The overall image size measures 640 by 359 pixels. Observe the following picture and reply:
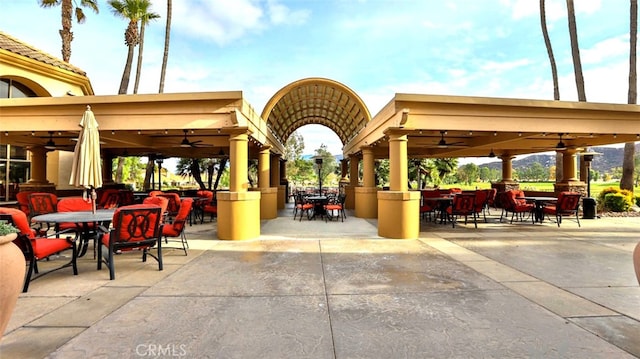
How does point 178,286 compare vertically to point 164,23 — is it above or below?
below

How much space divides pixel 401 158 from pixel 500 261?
332 cm

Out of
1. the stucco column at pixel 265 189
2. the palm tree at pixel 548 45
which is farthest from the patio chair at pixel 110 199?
the palm tree at pixel 548 45

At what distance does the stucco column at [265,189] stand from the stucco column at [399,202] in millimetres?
5183

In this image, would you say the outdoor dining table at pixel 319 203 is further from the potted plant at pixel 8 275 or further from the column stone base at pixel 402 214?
the potted plant at pixel 8 275

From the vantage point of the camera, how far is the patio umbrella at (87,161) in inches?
210

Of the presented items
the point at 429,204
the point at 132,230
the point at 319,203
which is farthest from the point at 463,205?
the point at 132,230

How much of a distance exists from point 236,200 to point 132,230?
2.84 m

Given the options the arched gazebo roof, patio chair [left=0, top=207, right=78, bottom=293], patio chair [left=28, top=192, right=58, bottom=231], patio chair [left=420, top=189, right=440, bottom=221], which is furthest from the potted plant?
patio chair [left=420, top=189, right=440, bottom=221]

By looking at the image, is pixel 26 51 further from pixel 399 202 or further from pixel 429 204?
pixel 429 204

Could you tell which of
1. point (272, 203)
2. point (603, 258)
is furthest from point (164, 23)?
point (603, 258)

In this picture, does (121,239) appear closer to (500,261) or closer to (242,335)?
(242,335)

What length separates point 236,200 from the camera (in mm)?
7547

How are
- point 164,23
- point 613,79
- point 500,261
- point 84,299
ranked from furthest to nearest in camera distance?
1. point 164,23
2. point 613,79
3. point 500,261
4. point 84,299

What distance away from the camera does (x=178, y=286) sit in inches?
166
